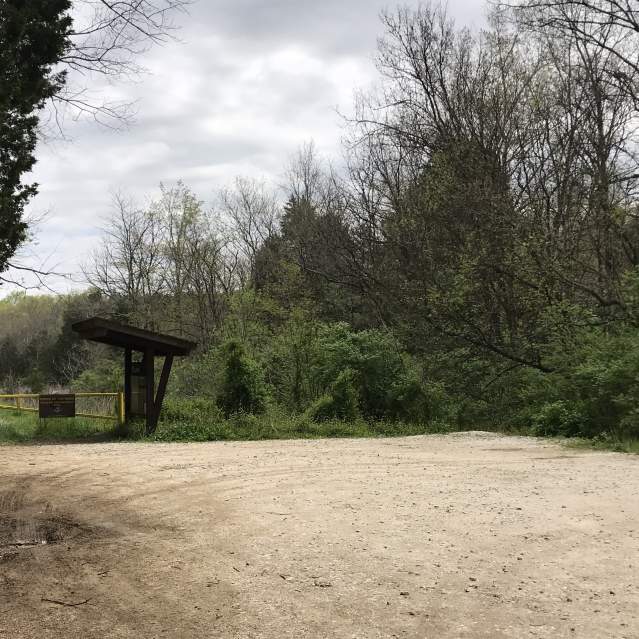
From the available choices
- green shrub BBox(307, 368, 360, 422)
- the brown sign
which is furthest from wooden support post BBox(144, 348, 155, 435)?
green shrub BBox(307, 368, 360, 422)

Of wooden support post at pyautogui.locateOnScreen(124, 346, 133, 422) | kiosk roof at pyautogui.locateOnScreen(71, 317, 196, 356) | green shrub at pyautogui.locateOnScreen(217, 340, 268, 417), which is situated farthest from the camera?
green shrub at pyautogui.locateOnScreen(217, 340, 268, 417)

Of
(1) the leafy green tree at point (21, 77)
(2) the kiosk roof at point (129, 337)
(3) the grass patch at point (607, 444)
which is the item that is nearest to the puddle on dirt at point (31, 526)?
(1) the leafy green tree at point (21, 77)

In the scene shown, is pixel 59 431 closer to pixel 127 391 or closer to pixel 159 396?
pixel 127 391

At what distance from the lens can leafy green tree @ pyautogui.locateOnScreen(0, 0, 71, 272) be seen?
7.40m

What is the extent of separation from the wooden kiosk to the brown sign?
51.6 inches

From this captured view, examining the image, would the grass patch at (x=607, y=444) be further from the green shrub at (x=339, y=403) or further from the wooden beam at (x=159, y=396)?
the wooden beam at (x=159, y=396)

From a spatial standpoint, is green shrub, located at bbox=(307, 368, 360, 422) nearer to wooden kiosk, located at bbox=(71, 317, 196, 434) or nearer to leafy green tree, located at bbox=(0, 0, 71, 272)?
wooden kiosk, located at bbox=(71, 317, 196, 434)

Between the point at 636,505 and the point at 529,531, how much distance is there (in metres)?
1.91

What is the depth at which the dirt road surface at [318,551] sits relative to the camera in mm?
4359

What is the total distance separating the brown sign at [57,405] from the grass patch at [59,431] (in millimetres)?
320

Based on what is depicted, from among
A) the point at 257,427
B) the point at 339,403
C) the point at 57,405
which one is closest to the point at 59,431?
the point at 57,405

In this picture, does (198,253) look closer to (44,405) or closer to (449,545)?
(44,405)

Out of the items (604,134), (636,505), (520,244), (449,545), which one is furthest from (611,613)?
(604,134)

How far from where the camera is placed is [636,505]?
7664 millimetres
